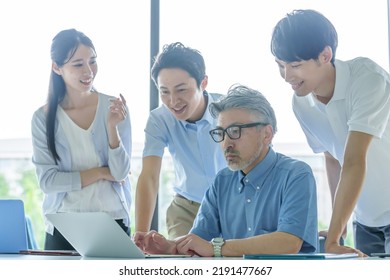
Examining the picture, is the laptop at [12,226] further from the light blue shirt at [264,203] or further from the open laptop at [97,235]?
the light blue shirt at [264,203]

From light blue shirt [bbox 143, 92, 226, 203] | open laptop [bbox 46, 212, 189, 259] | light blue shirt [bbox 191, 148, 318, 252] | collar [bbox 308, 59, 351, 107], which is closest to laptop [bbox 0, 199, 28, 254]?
open laptop [bbox 46, 212, 189, 259]

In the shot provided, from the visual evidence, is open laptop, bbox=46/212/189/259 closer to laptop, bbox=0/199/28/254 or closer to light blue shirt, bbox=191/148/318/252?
laptop, bbox=0/199/28/254

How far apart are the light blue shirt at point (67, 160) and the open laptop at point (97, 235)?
939mm

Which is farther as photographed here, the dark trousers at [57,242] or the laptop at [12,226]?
the dark trousers at [57,242]

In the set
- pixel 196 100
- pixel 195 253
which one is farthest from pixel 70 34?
pixel 195 253

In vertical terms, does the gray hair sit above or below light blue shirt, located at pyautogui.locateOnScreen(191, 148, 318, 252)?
above

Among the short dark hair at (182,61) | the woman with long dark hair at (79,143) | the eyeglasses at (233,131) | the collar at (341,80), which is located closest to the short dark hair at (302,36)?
the collar at (341,80)

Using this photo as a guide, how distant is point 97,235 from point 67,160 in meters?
1.21

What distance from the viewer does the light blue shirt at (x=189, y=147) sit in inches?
116

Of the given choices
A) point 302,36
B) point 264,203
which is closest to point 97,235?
point 264,203

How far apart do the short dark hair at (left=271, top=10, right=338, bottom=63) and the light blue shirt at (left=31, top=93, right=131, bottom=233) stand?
0.91 metres

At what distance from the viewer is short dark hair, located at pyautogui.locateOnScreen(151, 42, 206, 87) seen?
2.87m

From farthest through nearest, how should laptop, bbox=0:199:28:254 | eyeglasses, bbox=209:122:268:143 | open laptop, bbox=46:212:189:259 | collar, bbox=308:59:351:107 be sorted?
collar, bbox=308:59:351:107, eyeglasses, bbox=209:122:268:143, laptop, bbox=0:199:28:254, open laptop, bbox=46:212:189:259

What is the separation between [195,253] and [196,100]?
2.98 ft
